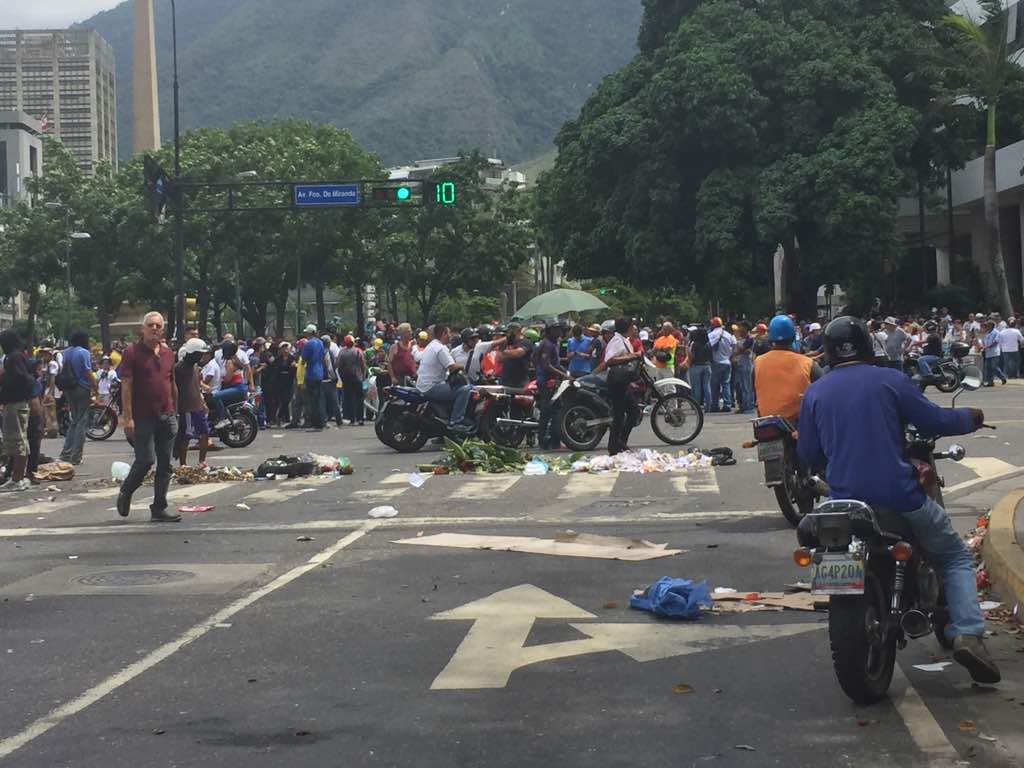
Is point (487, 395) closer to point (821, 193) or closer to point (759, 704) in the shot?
point (759, 704)

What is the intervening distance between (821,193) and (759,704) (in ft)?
131

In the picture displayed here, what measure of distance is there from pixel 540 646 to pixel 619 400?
11.6m

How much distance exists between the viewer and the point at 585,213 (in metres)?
55.4

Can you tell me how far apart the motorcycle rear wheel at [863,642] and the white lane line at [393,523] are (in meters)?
6.41

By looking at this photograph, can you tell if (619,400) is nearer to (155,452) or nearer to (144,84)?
(155,452)

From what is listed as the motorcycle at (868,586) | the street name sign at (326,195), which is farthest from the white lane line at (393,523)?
the street name sign at (326,195)

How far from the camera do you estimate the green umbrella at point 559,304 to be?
37.8m

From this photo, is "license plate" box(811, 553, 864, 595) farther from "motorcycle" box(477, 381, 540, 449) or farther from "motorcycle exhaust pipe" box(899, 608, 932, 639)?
"motorcycle" box(477, 381, 540, 449)

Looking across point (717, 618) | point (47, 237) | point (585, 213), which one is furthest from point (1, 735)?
point (47, 237)

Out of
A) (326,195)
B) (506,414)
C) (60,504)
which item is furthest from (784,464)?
(326,195)

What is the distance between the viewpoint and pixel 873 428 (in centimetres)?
638

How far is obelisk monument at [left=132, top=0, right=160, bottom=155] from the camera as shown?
111 m

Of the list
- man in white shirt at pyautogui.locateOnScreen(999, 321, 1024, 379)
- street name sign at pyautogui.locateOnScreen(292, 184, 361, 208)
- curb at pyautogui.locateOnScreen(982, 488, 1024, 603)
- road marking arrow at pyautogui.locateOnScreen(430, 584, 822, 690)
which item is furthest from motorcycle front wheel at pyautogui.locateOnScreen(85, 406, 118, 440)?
road marking arrow at pyautogui.locateOnScreen(430, 584, 822, 690)

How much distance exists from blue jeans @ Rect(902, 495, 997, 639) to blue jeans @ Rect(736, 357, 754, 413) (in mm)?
22132
